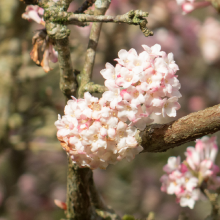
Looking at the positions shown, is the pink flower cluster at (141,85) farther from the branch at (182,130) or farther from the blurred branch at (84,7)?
the blurred branch at (84,7)

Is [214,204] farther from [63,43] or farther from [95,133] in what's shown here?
[63,43]

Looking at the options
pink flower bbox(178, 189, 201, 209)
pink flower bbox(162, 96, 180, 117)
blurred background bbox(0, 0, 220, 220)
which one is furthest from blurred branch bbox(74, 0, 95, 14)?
blurred background bbox(0, 0, 220, 220)

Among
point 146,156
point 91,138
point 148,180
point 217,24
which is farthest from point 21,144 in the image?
point 217,24

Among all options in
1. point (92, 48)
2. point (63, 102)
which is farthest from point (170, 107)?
point (63, 102)

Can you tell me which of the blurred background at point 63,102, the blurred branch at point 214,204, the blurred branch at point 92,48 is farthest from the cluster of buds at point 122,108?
the blurred background at point 63,102

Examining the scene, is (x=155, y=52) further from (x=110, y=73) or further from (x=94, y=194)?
(x=94, y=194)

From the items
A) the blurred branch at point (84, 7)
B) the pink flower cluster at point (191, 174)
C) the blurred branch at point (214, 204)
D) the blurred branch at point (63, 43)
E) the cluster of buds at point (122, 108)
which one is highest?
the blurred branch at point (84, 7)

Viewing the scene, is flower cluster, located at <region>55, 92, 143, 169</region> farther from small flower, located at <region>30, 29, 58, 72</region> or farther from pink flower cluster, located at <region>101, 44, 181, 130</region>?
small flower, located at <region>30, 29, 58, 72</region>

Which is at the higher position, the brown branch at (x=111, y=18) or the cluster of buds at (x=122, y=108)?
the brown branch at (x=111, y=18)
